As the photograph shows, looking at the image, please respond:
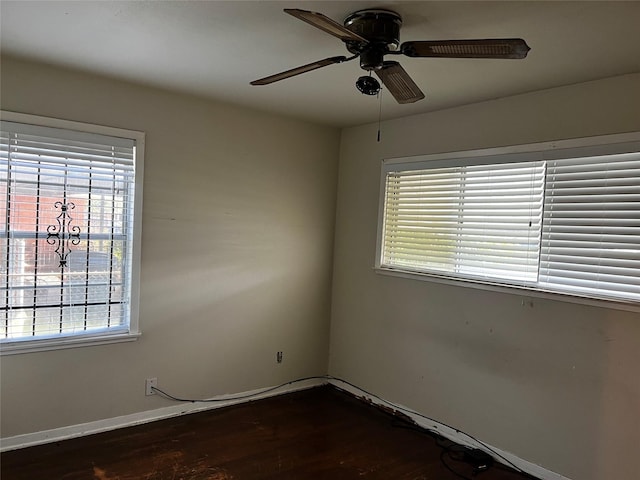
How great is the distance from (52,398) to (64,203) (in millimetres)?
1245

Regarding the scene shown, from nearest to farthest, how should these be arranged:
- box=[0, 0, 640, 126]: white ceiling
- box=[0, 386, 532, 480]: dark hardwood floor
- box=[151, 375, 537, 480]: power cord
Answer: box=[0, 0, 640, 126]: white ceiling
box=[0, 386, 532, 480]: dark hardwood floor
box=[151, 375, 537, 480]: power cord

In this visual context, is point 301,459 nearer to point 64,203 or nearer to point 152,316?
point 152,316

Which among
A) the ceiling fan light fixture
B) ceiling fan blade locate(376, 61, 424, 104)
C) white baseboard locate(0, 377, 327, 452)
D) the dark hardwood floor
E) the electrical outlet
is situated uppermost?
ceiling fan blade locate(376, 61, 424, 104)

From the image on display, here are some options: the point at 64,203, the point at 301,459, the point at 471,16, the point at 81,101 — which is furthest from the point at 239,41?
the point at 301,459

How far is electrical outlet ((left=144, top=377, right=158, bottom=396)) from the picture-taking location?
3.30 metres

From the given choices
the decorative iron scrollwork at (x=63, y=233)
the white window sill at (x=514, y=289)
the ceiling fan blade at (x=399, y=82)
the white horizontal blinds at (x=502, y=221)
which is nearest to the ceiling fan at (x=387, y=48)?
the ceiling fan blade at (x=399, y=82)

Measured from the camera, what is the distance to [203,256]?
352 centimetres

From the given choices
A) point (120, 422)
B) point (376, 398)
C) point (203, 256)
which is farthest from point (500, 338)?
point (120, 422)

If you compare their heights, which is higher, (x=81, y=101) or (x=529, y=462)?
(x=81, y=101)

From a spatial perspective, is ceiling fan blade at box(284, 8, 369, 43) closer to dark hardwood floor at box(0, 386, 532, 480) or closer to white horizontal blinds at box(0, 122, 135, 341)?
white horizontal blinds at box(0, 122, 135, 341)

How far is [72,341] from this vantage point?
2967 mm

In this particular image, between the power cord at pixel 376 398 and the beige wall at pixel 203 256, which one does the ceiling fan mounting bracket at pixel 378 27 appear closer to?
the beige wall at pixel 203 256

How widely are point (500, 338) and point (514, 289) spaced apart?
0.35 metres

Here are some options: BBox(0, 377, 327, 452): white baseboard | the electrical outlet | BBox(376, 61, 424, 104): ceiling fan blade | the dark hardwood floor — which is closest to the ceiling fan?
BBox(376, 61, 424, 104): ceiling fan blade
